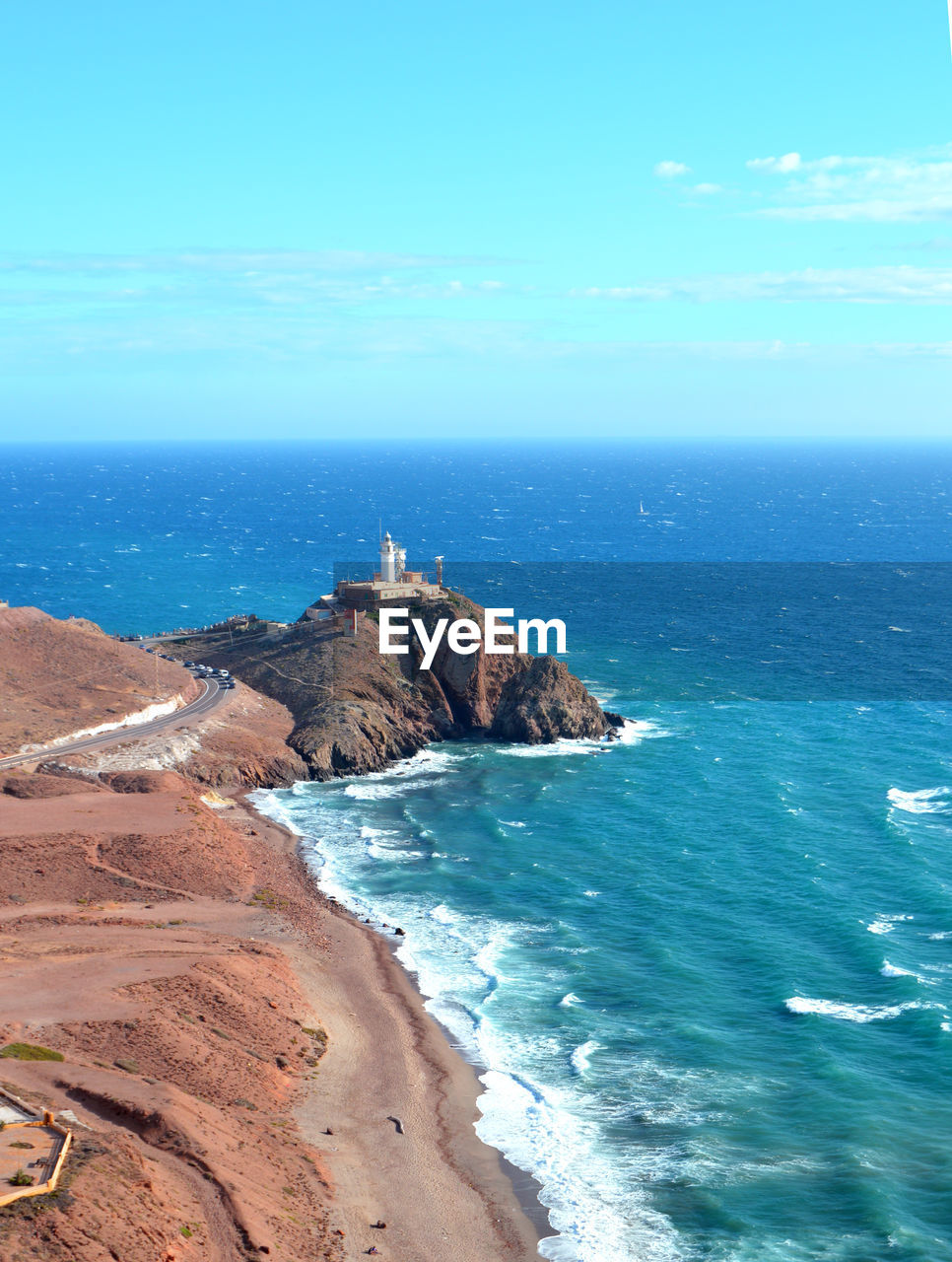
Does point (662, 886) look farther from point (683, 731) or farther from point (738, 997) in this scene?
point (683, 731)

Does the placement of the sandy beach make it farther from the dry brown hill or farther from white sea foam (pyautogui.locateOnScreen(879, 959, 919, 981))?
white sea foam (pyautogui.locateOnScreen(879, 959, 919, 981))

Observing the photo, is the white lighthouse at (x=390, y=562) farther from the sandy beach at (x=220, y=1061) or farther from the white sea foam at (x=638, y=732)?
the sandy beach at (x=220, y=1061)

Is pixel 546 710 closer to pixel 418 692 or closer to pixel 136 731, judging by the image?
pixel 418 692

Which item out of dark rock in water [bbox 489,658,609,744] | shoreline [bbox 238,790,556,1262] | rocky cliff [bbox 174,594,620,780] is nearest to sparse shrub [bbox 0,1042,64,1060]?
shoreline [bbox 238,790,556,1262]

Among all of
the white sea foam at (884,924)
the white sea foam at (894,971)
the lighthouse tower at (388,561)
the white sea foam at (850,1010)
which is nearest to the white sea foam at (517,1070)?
the white sea foam at (850,1010)

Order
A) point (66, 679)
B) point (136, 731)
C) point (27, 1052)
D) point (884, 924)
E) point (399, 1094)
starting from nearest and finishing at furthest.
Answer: point (27, 1052) → point (399, 1094) → point (884, 924) → point (136, 731) → point (66, 679)

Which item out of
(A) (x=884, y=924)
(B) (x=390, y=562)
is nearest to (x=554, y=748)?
(B) (x=390, y=562)
